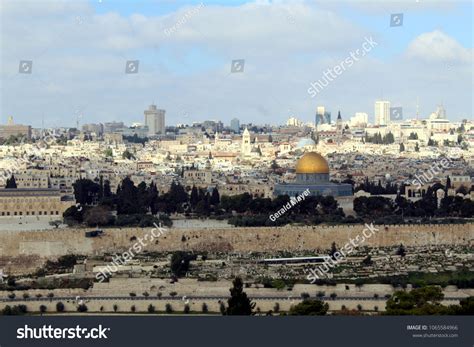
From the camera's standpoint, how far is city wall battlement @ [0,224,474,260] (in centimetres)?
4400

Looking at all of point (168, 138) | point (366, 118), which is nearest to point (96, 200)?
point (168, 138)

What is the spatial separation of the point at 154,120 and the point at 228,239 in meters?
102

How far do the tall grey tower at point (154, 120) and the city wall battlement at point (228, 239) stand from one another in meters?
99.2

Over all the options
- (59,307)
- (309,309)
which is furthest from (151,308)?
(309,309)

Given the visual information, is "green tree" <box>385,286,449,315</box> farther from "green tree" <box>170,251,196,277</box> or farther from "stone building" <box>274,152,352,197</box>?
"stone building" <box>274,152,352,197</box>

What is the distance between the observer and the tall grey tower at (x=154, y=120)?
480ft

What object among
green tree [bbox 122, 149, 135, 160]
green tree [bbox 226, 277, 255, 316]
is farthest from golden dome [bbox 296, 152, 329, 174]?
green tree [bbox 226, 277, 255, 316]

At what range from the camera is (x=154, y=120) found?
5822 inches

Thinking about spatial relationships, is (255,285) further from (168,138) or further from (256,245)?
(168,138)

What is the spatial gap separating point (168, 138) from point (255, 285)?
3822 inches

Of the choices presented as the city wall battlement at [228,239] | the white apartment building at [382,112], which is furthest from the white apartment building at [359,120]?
the city wall battlement at [228,239]

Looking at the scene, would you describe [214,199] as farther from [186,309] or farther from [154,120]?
[154,120]

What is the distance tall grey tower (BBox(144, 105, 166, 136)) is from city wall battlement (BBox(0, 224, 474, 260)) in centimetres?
9916

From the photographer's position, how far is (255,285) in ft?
111
